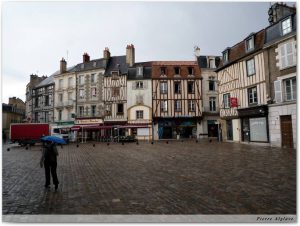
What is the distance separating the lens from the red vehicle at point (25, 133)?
20.7 metres

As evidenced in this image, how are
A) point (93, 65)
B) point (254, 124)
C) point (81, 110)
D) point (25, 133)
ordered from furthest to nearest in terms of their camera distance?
point (93, 65) → point (81, 110) → point (25, 133) → point (254, 124)

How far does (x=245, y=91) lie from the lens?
55.5ft

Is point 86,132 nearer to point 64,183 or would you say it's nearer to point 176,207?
point 64,183

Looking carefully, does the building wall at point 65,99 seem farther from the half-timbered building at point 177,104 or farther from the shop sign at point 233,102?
the shop sign at point 233,102

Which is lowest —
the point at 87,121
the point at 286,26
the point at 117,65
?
the point at 87,121

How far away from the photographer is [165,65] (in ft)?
94.7

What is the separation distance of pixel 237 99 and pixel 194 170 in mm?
12260

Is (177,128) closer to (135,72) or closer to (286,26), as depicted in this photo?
(135,72)

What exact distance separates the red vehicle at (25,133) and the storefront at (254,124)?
56.2 ft

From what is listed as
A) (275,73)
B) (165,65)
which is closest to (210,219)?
(275,73)

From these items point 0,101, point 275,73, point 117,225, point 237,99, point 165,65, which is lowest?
point 117,225

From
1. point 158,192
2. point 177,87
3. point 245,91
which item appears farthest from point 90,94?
point 158,192

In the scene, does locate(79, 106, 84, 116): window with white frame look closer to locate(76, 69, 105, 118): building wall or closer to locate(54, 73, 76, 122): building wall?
locate(76, 69, 105, 118): building wall

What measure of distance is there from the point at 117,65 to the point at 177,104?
9531 mm
